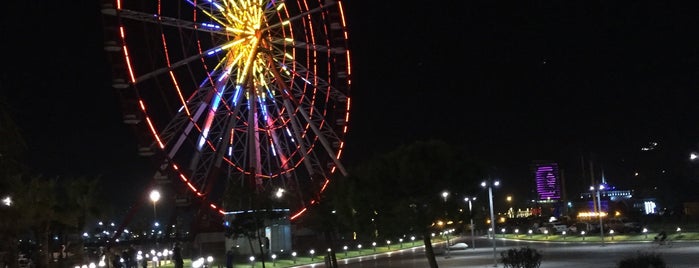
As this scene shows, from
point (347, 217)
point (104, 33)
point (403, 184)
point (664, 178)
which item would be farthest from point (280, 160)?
point (664, 178)

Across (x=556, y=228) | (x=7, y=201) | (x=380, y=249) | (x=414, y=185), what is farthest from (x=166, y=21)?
(x=556, y=228)

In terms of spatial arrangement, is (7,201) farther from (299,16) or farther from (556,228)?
(556,228)

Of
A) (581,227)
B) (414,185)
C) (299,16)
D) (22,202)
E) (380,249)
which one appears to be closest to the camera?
(22,202)

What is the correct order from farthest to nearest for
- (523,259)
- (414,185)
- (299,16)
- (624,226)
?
1. (624,226)
2. (299,16)
3. (414,185)
4. (523,259)

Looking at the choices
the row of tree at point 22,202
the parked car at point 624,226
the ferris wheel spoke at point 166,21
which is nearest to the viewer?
the row of tree at point 22,202

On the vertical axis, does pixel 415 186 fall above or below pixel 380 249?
above

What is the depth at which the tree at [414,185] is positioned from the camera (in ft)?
79.2

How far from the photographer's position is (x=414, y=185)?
79.3ft

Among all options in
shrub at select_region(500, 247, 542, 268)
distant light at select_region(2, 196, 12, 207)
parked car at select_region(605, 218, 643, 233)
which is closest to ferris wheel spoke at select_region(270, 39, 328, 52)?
shrub at select_region(500, 247, 542, 268)

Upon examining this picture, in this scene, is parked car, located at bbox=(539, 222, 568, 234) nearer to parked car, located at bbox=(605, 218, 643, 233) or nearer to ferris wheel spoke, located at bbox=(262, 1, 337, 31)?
parked car, located at bbox=(605, 218, 643, 233)

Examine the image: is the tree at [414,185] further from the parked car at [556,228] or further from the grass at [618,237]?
the parked car at [556,228]

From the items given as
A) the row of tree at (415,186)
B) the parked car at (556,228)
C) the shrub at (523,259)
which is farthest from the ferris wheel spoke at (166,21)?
the parked car at (556,228)

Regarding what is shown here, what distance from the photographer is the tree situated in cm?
2414

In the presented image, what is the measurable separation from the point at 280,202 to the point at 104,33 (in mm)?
12473
